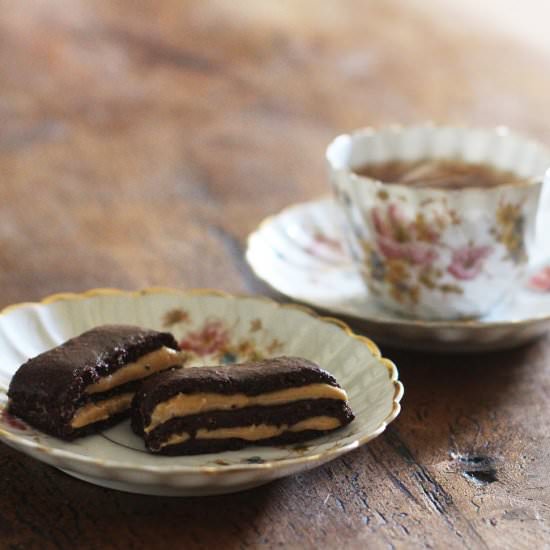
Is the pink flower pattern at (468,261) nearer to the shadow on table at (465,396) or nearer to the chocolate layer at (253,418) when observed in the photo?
the shadow on table at (465,396)

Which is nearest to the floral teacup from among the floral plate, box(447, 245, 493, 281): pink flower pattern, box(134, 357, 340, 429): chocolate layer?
box(447, 245, 493, 281): pink flower pattern

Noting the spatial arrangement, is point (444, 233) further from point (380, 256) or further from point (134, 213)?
point (134, 213)

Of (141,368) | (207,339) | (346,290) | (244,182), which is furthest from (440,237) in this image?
(244,182)

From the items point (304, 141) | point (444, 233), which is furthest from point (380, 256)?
point (304, 141)

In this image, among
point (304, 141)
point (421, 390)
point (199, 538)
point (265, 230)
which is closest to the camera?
point (199, 538)

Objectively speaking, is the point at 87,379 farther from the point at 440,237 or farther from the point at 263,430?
the point at 440,237

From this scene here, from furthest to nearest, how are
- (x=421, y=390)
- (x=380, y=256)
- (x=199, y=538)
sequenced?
(x=380, y=256), (x=421, y=390), (x=199, y=538)

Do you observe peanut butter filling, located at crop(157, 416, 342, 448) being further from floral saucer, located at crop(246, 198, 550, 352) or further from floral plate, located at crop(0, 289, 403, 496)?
floral saucer, located at crop(246, 198, 550, 352)
